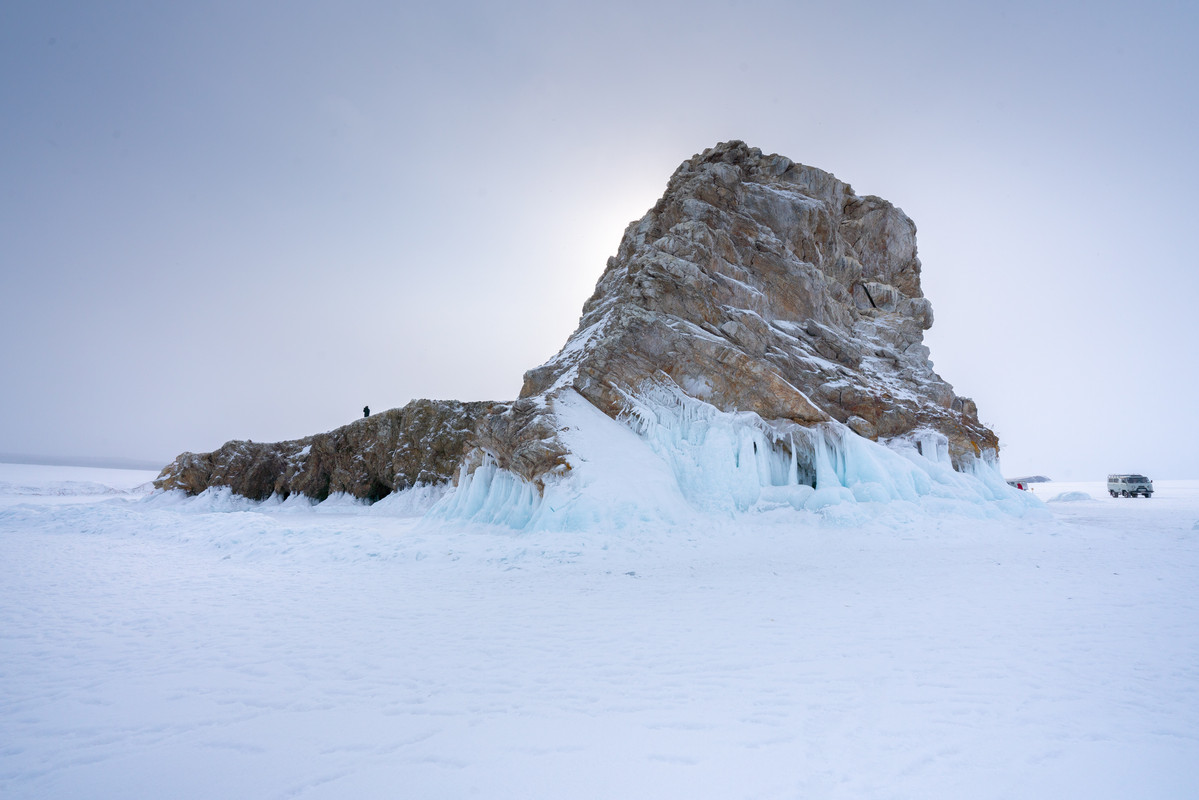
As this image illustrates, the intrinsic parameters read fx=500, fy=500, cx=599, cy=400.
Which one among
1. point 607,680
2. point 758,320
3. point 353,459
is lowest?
point 607,680

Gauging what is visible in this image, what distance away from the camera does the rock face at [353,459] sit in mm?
A: 29641

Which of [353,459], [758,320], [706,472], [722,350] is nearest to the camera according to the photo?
[706,472]

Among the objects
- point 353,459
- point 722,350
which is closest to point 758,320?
point 722,350

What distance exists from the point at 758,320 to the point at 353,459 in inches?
979

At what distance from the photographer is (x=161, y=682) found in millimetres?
5020

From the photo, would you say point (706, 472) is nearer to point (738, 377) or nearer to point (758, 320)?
point (738, 377)

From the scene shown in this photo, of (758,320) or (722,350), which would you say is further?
(758,320)

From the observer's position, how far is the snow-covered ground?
3377mm

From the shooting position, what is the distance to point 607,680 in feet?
16.4

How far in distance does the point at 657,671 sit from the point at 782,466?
1503cm

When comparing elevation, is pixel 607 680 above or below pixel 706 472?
below

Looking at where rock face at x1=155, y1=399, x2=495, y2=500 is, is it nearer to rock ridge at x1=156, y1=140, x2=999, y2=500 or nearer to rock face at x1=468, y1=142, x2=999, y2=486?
rock ridge at x1=156, y1=140, x2=999, y2=500

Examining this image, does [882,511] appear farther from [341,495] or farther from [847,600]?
[341,495]

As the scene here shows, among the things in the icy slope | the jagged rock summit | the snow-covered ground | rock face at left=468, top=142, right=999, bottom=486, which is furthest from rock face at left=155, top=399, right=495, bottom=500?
the snow-covered ground
